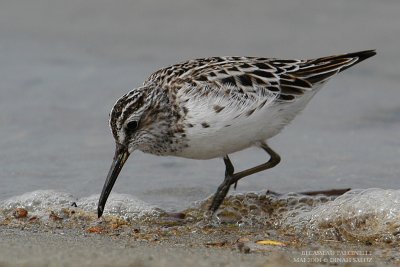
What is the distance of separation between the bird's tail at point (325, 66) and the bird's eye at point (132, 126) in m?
1.57

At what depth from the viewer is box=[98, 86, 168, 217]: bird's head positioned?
7926 mm

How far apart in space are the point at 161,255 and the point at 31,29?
9.06 metres

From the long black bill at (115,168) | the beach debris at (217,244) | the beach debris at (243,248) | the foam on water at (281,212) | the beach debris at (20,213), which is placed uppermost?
the long black bill at (115,168)

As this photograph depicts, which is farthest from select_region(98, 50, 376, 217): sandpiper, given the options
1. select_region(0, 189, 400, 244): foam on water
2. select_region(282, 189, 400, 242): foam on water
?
select_region(282, 189, 400, 242): foam on water

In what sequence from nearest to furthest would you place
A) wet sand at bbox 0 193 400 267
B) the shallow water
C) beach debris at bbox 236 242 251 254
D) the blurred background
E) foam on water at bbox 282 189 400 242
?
wet sand at bbox 0 193 400 267 → beach debris at bbox 236 242 251 254 → foam on water at bbox 282 189 400 242 → the shallow water → the blurred background

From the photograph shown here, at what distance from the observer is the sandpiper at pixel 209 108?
7.80 m

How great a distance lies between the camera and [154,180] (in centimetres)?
985

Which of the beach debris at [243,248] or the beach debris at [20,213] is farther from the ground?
the beach debris at [243,248]

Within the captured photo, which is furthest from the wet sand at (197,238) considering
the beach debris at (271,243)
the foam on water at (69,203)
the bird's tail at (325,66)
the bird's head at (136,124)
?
the bird's tail at (325,66)

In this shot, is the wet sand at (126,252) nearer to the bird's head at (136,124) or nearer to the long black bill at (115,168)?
the long black bill at (115,168)

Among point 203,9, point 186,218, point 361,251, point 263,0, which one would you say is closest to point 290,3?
point 263,0

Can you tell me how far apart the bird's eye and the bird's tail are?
5.16 ft

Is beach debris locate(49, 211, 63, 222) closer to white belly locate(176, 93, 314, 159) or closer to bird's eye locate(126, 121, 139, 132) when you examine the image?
bird's eye locate(126, 121, 139, 132)

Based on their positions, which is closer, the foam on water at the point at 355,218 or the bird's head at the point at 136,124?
the foam on water at the point at 355,218
